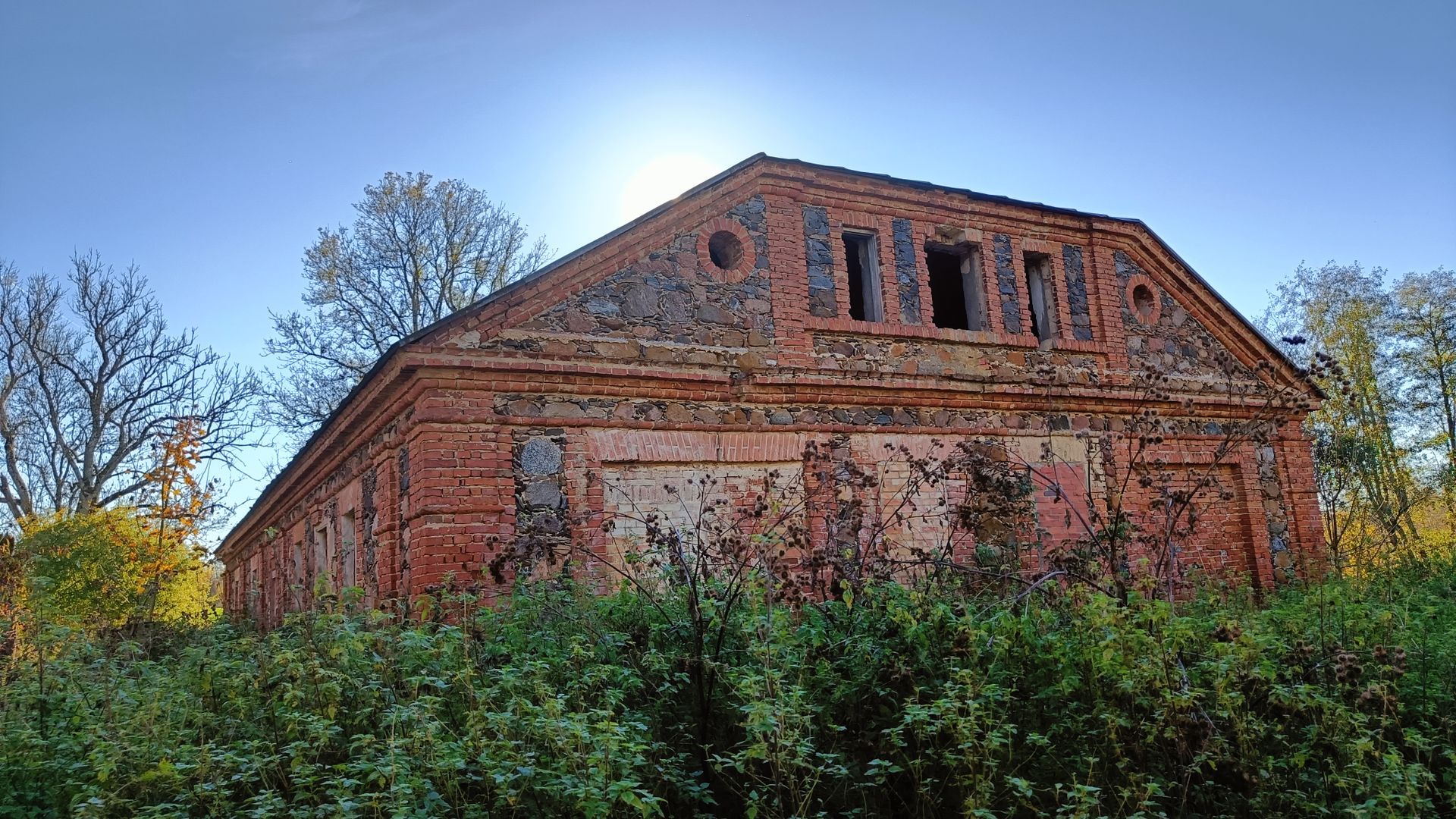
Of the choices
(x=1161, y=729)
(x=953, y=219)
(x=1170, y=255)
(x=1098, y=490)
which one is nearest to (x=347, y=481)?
(x=953, y=219)

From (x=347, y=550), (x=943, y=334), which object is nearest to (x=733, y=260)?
(x=943, y=334)

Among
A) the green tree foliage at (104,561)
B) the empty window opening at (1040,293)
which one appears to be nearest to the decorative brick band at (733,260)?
the empty window opening at (1040,293)

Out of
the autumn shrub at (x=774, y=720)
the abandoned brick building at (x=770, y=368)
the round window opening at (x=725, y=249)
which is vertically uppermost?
the round window opening at (x=725, y=249)

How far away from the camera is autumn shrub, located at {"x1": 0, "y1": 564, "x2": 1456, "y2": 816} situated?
432cm

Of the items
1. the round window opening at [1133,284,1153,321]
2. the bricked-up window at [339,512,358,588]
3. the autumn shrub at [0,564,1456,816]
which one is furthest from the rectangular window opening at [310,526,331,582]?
the round window opening at [1133,284,1153,321]

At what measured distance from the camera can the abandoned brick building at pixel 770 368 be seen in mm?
9102

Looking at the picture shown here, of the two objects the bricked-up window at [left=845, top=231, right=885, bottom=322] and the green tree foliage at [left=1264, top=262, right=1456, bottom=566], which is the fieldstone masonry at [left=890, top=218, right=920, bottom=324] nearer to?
the bricked-up window at [left=845, top=231, right=885, bottom=322]

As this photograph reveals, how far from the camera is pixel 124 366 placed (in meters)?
25.6

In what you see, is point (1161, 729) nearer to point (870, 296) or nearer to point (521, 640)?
point (521, 640)

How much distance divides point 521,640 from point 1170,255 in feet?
36.0

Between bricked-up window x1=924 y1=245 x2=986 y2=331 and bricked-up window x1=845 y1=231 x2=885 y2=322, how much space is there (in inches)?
27.2

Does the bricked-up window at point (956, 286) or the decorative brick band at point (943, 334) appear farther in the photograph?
the bricked-up window at point (956, 286)

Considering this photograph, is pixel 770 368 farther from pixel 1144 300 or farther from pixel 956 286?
pixel 1144 300

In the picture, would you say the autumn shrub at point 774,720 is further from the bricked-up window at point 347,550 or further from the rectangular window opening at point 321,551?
the rectangular window opening at point 321,551
